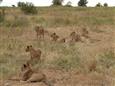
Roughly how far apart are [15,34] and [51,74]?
413 inches

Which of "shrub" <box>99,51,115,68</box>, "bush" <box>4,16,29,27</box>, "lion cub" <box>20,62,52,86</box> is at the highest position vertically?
"lion cub" <box>20,62,52,86</box>

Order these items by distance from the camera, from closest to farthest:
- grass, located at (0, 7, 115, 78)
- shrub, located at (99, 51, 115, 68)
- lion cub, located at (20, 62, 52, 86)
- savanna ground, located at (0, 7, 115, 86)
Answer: lion cub, located at (20, 62, 52, 86) < savanna ground, located at (0, 7, 115, 86) < grass, located at (0, 7, 115, 78) < shrub, located at (99, 51, 115, 68)

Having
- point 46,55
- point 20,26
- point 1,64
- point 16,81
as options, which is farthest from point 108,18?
point 16,81

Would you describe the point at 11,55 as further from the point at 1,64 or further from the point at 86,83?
the point at 86,83

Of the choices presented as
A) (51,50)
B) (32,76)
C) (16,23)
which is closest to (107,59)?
(51,50)

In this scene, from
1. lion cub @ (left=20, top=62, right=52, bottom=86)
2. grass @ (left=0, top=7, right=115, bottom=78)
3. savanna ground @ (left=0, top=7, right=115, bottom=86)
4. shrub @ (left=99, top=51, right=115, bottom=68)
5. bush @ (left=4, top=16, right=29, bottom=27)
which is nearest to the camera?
lion cub @ (left=20, top=62, right=52, bottom=86)

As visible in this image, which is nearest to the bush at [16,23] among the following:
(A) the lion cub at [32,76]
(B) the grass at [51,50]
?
(B) the grass at [51,50]

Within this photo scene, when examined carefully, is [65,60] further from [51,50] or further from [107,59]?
[51,50]

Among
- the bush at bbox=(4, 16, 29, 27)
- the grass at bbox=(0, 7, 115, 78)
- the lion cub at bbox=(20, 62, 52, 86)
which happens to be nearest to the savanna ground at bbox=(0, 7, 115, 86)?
the grass at bbox=(0, 7, 115, 78)

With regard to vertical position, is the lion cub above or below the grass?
above

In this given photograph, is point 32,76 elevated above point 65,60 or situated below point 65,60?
above

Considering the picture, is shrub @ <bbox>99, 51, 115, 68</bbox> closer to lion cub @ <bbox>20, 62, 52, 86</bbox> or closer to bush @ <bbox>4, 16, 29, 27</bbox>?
lion cub @ <bbox>20, 62, 52, 86</bbox>

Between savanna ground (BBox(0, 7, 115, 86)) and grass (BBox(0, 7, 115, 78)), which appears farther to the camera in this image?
grass (BBox(0, 7, 115, 78))

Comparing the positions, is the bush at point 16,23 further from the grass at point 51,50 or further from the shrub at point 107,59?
the shrub at point 107,59
